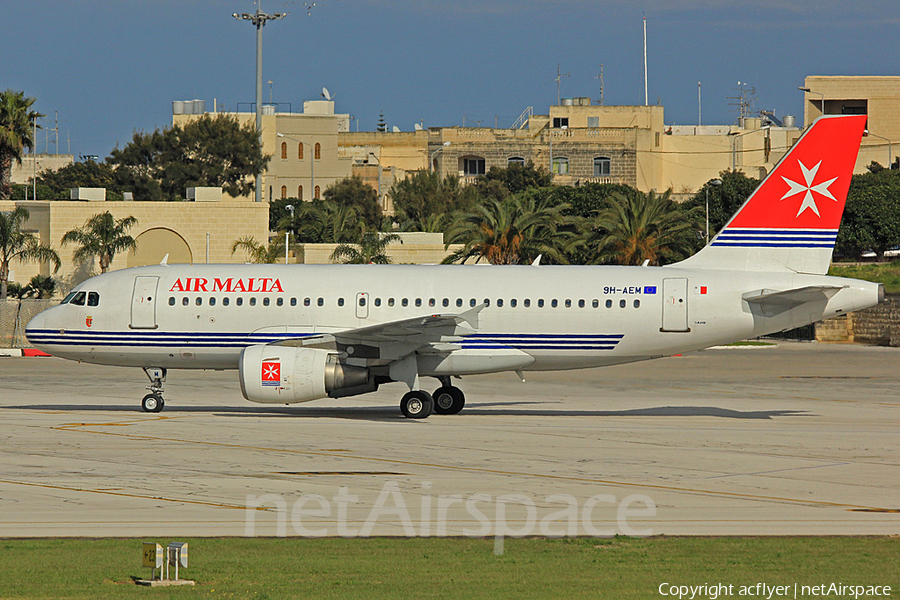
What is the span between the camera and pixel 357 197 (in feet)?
436

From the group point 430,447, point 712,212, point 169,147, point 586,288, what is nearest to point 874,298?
point 586,288

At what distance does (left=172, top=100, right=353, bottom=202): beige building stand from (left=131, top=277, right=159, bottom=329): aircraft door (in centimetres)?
11273

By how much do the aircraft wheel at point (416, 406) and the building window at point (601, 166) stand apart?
12679 centimetres

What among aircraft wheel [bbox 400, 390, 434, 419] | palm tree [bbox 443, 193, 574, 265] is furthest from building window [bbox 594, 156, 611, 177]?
aircraft wheel [bbox 400, 390, 434, 419]

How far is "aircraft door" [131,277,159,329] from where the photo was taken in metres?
28.6

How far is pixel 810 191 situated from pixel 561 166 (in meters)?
127

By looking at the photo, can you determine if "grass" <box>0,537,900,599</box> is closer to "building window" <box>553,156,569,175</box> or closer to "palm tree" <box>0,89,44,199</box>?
"palm tree" <box>0,89,44,199</box>

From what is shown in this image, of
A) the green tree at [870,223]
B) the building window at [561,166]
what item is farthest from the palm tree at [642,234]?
the building window at [561,166]

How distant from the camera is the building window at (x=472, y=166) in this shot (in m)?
157

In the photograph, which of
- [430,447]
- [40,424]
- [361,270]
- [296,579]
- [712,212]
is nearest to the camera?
[296,579]

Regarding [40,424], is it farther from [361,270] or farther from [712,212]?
[712,212]

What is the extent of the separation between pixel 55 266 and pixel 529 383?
36.4 m

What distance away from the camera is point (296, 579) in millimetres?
11977

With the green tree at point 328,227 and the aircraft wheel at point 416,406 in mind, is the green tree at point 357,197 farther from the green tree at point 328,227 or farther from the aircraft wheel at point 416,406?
the aircraft wheel at point 416,406
